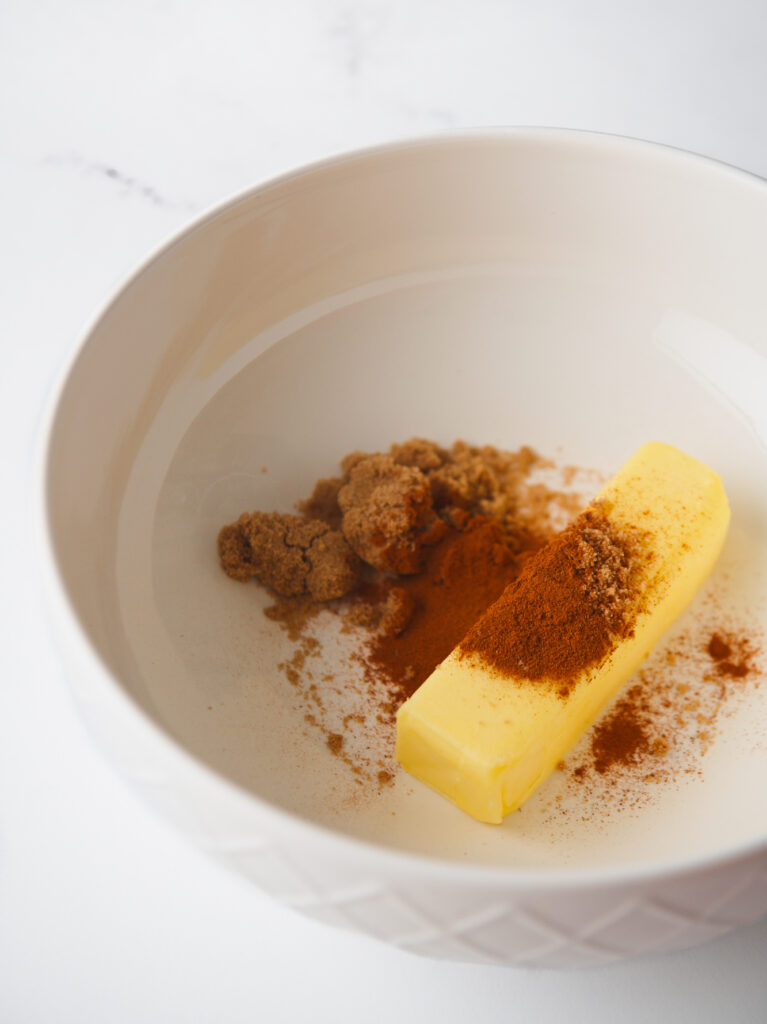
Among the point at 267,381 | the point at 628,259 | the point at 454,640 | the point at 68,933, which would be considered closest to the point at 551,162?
the point at 628,259

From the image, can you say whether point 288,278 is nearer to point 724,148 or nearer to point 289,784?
point 289,784

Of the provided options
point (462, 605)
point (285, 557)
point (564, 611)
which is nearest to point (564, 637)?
point (564, 611)

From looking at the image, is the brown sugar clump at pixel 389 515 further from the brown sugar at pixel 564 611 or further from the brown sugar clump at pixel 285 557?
the brown sugar at pixel 564 611

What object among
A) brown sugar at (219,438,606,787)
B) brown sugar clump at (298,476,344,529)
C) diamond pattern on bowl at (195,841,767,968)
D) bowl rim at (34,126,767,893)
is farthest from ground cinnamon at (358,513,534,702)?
diamond pattern on bowl at (195,841,767,968)

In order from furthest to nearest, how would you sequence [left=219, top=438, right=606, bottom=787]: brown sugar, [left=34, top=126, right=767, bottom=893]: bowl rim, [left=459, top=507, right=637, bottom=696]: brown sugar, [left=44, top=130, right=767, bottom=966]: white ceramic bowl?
[left=219, top=438, right=606, bottom=787]: brown sugar
[left=459, top=507, right=637, bottom=696]: brown sugar
[left=44, top=130, right=767, bottom=966]: white ceramic bowl
[left=34, top=126, right=767, bottom=893]: bowl rim

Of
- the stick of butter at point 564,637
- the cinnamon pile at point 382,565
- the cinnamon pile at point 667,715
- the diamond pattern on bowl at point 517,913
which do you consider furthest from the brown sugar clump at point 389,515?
the diamond pattern on bowl at point 517,913

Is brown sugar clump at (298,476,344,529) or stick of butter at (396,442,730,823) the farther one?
brown sugar clump at (298,476,344,529)

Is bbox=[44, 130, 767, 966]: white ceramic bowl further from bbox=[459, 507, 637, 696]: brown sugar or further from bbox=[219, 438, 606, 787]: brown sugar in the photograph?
bbox=[459, 507, 637, 696]: brown sugar
